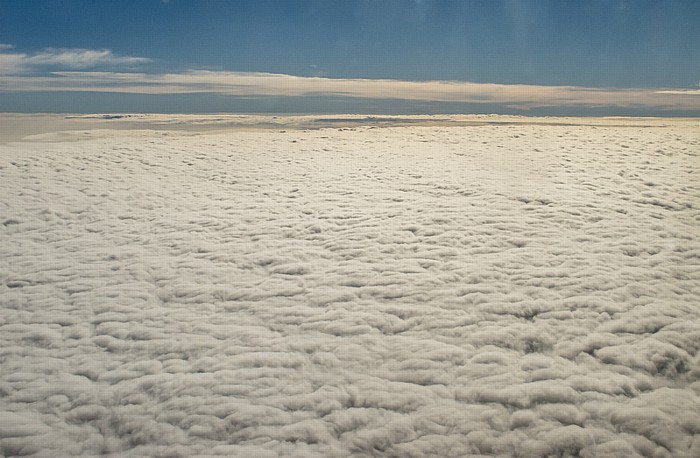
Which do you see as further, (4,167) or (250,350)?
(4,167)

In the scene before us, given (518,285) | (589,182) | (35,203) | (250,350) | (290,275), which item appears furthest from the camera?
(589,182)

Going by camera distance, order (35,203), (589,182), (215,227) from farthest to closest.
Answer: (589,182) < (35,203) < (215,227)

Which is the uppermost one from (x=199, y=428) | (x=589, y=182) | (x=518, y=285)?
(x=589, y=182)

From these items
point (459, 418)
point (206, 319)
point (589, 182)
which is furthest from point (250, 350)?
point (589, 182)

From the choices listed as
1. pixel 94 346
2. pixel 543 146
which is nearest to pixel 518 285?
pixel 94 346

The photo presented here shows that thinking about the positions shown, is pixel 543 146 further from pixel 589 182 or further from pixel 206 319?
pixel 206 319

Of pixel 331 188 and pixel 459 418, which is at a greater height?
pixel 331 188
